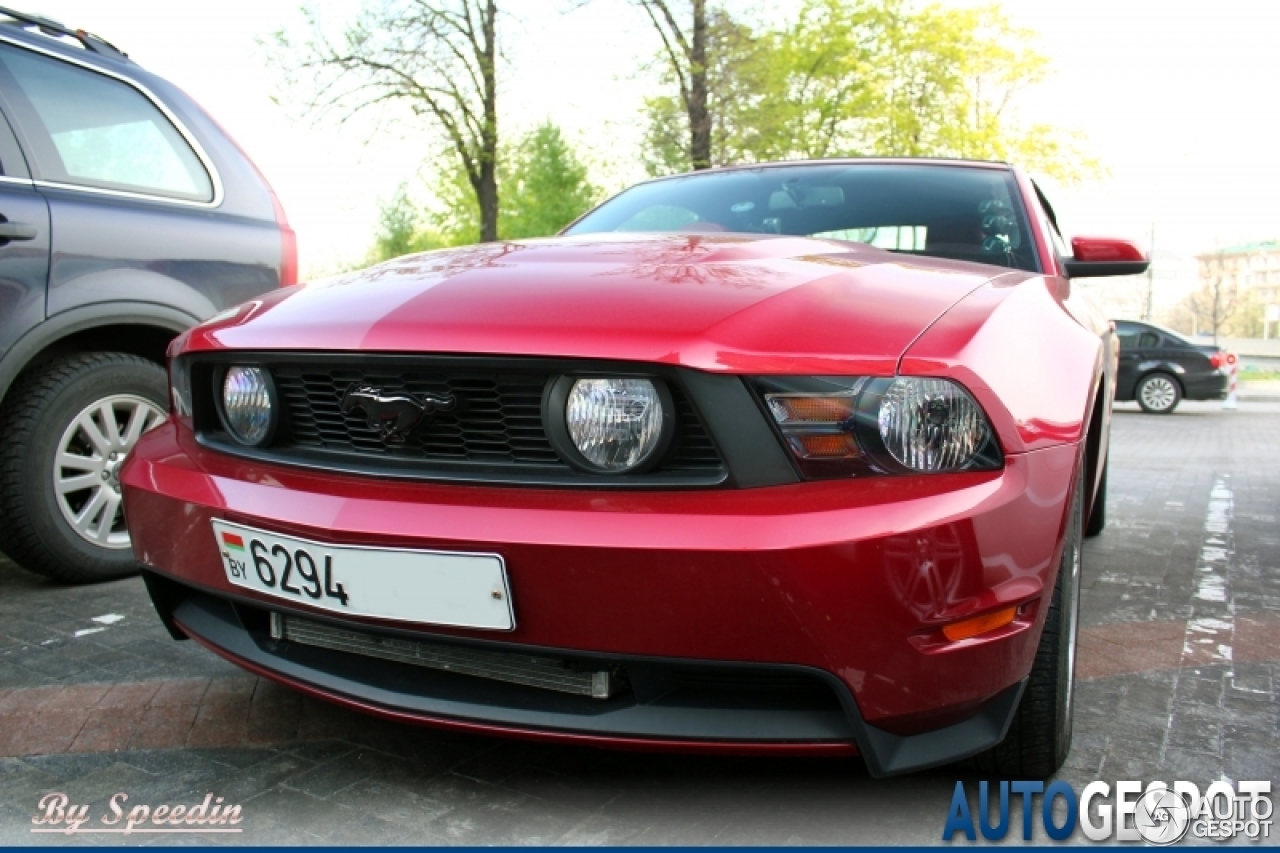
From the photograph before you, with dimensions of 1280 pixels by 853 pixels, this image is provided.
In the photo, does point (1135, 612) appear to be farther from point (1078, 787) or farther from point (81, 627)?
point (81, 627)

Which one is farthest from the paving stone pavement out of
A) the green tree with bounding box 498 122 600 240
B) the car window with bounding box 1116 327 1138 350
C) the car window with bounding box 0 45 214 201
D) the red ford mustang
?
the green tree with bounding box 498 122 600 240

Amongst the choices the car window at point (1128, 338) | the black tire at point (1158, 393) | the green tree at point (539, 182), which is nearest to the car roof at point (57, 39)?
the car window at point (1128, 338)

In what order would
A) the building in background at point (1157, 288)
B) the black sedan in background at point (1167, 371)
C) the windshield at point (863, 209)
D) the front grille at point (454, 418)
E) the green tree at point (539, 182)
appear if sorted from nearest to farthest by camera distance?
1. the front grille at point (454, 418)
2. the windshield at point (863, 209)
3. the black sedan in background at point (1167, 371)
4. the green tree at point (539, 182)
5. the building in background at point (1157, 288)

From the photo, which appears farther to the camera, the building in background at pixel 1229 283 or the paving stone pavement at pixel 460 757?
the building in background at pixel 1229 283

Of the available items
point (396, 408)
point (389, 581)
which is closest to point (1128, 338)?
point (396, 408)

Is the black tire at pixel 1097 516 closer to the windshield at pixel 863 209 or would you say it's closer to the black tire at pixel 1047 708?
the windshield at pixel 863 209

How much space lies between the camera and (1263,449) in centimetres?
986

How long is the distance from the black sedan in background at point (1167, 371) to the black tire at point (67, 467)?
1568 centimetres

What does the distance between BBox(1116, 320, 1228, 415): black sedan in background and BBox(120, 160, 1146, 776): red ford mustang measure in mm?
16190

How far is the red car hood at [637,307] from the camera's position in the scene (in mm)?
1689

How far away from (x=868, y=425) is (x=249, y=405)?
118 cm

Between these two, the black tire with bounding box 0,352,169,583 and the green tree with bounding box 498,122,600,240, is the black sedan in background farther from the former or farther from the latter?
the black tire with bounding box 0,352,169,583

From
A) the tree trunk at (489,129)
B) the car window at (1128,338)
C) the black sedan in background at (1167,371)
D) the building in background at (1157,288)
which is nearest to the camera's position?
the black sedan in background at (1167,371)

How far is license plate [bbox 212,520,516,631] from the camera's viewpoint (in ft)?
5.52
